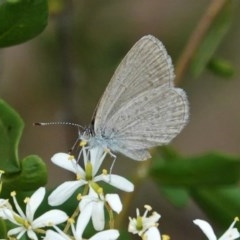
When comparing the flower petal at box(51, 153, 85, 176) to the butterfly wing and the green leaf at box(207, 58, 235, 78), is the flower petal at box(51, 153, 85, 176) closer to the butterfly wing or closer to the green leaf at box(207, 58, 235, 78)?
the butterfly wing

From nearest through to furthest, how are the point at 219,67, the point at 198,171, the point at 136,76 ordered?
the point at 136,76
the point at 198,171
the point at 219,67

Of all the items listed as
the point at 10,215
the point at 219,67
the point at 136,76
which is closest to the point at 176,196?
the point at 219,67

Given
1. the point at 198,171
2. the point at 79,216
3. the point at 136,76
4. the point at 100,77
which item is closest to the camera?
the point at 79,216

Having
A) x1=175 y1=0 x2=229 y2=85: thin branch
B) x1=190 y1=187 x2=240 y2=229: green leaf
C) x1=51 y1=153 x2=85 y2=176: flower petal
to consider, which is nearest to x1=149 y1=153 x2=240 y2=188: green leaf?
x1=190 y1=187 x2=240 y2=229: green leaf

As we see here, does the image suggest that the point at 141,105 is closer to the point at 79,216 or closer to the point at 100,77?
the point at 79,216

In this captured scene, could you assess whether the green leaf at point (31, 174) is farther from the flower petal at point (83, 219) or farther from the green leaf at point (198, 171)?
the green leaf at point (198, 171)
